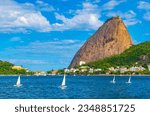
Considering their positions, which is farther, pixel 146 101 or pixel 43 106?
pixel 146 101

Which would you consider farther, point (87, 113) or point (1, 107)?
point (1, 107)

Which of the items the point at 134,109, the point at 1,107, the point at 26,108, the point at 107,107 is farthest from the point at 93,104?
the point at 1,107

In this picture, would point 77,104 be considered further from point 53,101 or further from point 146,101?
point 146,101

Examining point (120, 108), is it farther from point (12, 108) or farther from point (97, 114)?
point (12, 108)

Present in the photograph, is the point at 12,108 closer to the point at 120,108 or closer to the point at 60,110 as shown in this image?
the point at 60,110

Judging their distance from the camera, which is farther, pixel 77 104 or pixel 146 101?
pixel 146 101

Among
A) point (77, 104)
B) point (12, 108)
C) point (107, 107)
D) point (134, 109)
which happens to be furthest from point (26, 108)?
point (134, 109)

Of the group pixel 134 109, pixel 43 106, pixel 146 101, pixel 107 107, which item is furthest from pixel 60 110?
pixel 146 101
